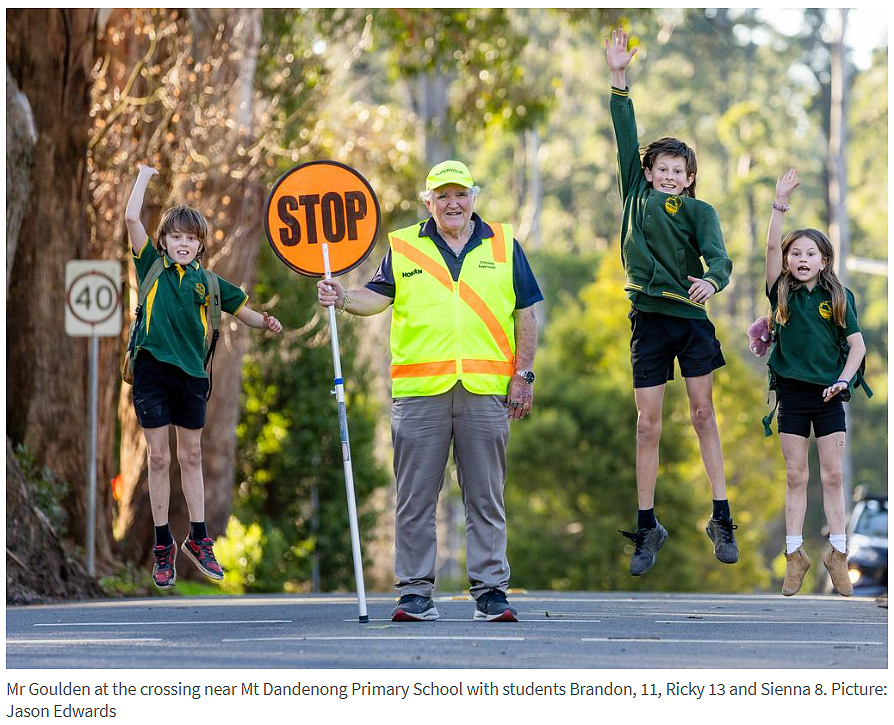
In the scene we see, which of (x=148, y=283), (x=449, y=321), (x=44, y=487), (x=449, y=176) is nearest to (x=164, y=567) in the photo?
(x=148, y=283)

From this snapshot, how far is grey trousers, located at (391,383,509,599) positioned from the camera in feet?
32.0

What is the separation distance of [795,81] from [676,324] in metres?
49.0

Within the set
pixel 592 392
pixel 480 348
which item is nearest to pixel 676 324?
pixel 480 348

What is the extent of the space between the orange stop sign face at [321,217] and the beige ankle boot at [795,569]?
10.4 feet

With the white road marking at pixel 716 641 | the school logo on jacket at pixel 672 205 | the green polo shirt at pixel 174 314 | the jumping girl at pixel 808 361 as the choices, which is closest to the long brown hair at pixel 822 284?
the jumping girl at pixel 808 361

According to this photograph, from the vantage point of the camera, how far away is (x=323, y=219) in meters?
10.2

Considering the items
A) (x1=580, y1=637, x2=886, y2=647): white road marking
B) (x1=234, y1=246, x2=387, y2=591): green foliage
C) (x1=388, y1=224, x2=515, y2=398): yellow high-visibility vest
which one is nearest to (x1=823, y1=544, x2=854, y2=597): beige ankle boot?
(x1=580, y1=637, x2=886, y2=647): white road marking

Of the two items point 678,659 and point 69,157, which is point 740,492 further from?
point 678,659

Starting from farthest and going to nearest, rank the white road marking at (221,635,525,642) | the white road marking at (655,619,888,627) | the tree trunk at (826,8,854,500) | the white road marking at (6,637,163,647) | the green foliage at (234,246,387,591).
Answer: the tree trunk at (826,8,854,500) → the green foliage at (234,246,387,591) → the white road marking at (655,619,888,627) → the white road marking at (6,637,163,647) → the white road marking at (221,635,525,642)

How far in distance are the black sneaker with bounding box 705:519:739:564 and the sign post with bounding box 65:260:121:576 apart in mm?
7140

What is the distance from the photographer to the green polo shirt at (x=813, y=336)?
10.6 meters

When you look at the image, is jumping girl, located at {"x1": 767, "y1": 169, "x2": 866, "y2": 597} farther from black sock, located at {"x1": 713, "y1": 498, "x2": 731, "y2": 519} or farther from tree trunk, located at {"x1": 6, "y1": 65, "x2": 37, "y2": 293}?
tree trunk, located at {"x1": 6, "y1": 65, "x2": 37, "y2": 293}

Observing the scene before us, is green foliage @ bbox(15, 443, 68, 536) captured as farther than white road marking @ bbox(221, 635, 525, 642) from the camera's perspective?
Yes

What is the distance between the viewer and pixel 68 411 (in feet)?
56.4
